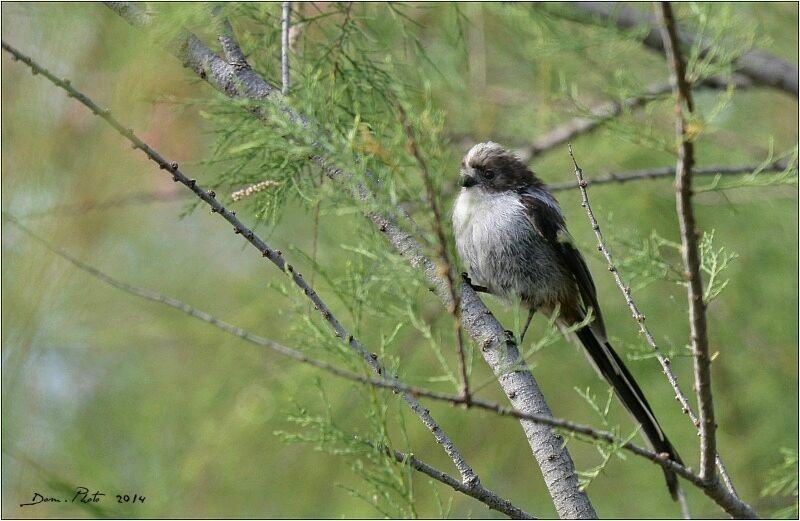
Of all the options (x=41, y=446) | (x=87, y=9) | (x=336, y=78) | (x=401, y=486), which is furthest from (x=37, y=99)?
(x=41, y=446)

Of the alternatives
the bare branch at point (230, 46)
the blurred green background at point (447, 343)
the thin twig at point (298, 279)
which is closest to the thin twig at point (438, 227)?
the thin twig at point (298, 279)

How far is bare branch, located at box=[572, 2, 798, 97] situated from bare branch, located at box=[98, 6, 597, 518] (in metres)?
2.37

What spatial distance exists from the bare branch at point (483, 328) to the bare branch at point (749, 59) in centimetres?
237

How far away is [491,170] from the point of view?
4.21 m

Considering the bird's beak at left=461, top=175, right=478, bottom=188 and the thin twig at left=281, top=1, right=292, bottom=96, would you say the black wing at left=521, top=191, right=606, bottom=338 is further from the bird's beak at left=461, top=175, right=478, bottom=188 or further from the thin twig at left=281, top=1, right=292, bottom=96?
the thin twig at left=281, top=1, right=292, bottom=96

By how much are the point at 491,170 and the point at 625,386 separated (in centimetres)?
117

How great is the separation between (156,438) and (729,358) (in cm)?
381

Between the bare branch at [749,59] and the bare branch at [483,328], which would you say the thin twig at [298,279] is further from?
the bare branch at [749,59]

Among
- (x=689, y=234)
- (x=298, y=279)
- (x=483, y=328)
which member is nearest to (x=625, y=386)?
(x=483, y=328)

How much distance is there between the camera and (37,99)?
2746 millimetres

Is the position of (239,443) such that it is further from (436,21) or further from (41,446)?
(436,21)

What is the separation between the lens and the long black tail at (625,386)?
3369 mm

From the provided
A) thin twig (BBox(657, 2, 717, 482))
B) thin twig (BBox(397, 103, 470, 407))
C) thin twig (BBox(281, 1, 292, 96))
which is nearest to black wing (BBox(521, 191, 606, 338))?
thin twig (BBox(281, 1, 292, 96))

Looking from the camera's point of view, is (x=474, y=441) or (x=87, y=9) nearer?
(x=87, y=9)
